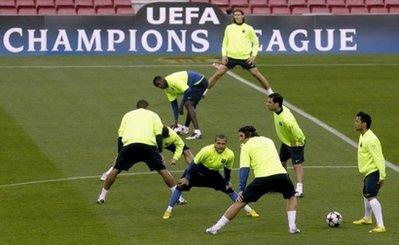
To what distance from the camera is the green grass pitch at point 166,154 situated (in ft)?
82.5

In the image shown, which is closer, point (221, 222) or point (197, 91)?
point (221, 222)

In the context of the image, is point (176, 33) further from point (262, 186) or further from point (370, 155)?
point (262, 186)

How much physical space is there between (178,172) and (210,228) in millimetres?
6375

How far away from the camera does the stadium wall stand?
163ft

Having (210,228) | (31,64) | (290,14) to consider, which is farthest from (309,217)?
(290,14)

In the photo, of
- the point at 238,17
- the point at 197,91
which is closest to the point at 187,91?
the point at 197,91

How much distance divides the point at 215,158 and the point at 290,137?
244 centimetres

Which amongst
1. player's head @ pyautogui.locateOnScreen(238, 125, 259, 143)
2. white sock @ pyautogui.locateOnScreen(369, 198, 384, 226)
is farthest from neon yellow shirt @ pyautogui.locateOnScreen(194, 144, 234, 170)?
white sock @ pyautogui.locateOnScreen(369, 198, 384, 226)

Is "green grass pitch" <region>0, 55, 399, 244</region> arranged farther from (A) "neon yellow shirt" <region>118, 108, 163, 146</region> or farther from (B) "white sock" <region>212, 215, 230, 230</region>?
(A) "neon yellow shirt" <region>118, 108, 163, 146</region>

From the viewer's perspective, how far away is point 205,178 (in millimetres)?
26219

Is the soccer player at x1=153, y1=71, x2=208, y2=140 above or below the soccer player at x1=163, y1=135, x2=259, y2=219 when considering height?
above

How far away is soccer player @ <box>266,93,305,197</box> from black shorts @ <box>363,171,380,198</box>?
2.90 meters

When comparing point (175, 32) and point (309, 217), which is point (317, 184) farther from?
point (175, 32)

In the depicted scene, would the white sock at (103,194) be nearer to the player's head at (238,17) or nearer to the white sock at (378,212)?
the white sock at (378,212)
